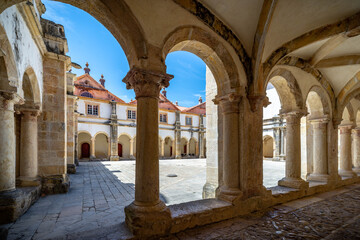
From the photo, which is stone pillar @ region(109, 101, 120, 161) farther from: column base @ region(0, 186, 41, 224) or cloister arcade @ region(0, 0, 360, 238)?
column base @ region(0, 186, 41, 224)

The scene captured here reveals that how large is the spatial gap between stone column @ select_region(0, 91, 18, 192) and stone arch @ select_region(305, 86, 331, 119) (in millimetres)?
6858

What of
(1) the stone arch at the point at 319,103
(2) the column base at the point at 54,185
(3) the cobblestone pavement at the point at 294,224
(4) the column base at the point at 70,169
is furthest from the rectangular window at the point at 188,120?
(3) the cobblestone pavement at the point at 294,224

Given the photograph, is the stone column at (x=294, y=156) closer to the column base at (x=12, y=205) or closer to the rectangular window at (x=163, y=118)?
the column base at (x=12, y=205)

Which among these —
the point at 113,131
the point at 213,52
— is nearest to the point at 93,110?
the point at 113,131

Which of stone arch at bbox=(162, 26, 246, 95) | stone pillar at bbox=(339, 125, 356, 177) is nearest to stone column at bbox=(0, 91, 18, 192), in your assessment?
stone arch at bbox=(162, 26, 246, 95)

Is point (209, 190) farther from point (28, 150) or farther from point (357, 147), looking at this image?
point (357, 147)

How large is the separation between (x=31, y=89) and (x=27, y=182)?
2291mm

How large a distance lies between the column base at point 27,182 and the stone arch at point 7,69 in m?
2.45

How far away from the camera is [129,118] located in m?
19.5

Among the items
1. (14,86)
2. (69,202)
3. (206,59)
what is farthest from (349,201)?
(14,86)

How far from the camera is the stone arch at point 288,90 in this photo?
4.18 m

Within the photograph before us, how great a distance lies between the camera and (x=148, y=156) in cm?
228

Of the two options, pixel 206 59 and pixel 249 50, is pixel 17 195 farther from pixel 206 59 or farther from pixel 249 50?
pixel 249 50

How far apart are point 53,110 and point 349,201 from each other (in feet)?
25.0
